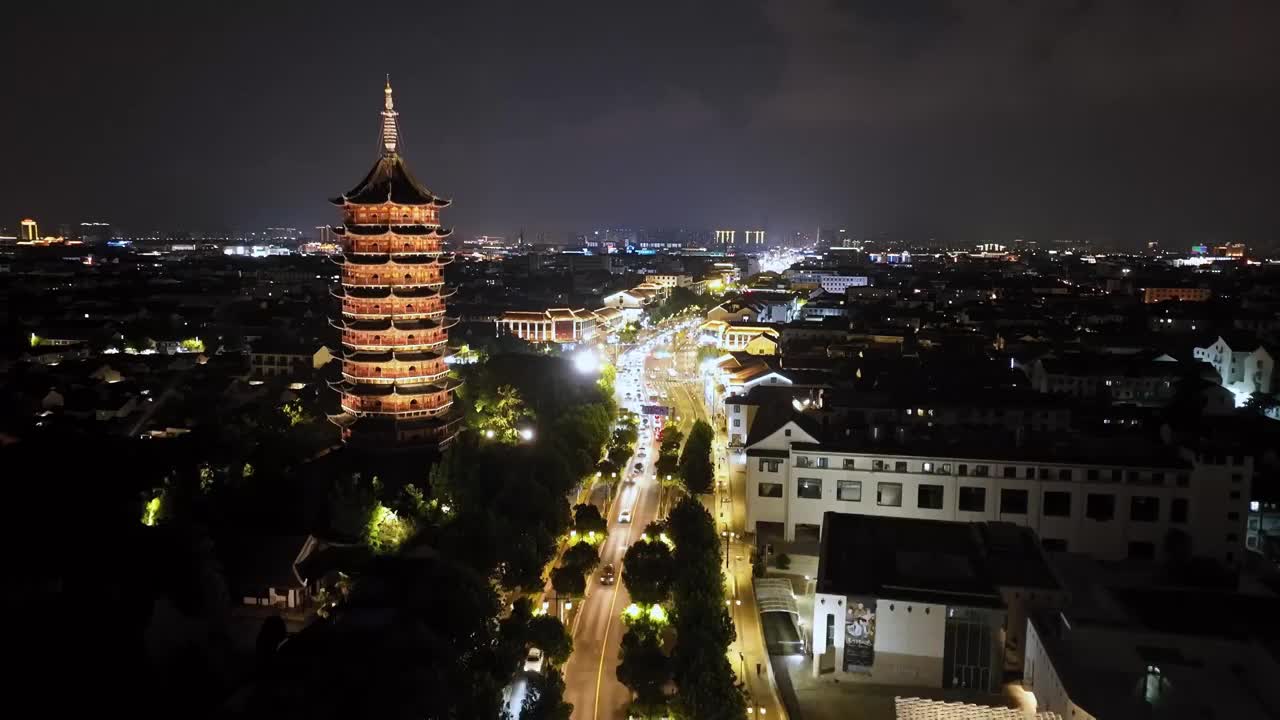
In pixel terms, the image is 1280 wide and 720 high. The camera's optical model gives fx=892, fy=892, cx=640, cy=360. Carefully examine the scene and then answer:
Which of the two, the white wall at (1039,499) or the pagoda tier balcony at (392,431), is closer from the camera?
the white wall at (1039,499)

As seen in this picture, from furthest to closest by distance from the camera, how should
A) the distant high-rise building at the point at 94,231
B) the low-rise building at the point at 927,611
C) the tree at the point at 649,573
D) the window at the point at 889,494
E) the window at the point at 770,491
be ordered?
the distant high-rise building at the point at 94,231 < the window at the point at 770,491 < the window at the point at 889,494 < the tree at the point at 649,573 < the low-rise building at the point at 927,611

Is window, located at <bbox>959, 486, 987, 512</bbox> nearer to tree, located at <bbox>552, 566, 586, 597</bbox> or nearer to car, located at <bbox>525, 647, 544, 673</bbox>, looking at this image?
tree, located at <bbox>552, 566, 586, 597</bbox>

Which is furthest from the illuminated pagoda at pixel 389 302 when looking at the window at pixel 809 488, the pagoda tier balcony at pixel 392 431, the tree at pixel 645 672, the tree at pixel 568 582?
the tree at pixel 645 672

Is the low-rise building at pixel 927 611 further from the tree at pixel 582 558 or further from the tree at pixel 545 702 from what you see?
the tree at pixel 545 702

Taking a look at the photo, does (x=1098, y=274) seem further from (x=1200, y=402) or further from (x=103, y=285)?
(x=103, y=285)

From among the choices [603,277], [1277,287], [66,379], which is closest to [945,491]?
[66,379]

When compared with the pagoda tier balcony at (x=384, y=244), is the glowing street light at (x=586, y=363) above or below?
below

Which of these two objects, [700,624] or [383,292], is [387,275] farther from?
[700,624]
